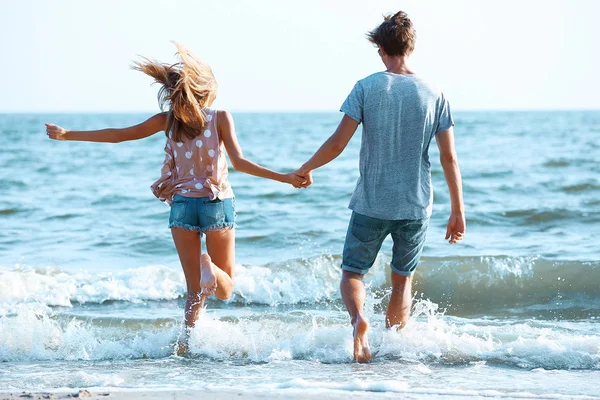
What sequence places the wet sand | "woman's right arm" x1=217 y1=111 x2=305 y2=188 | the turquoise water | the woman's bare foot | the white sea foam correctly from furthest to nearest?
the white sea foam → the woman's bare foot → the turquoise water → "woman's right arm" x1=217 y1=111 x2=305 y2=188 → the wet sand

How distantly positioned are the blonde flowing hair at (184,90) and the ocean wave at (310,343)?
1.37 metres

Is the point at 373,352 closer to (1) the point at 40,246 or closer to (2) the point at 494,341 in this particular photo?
(2) the point at 494,341

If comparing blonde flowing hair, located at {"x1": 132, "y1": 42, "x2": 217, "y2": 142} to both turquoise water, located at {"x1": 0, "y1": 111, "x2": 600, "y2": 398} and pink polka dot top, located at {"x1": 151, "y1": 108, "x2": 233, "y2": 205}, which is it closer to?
pink polka dot top, located at {"x1": 151, "y1": 108, "x2": 233, "y2": 205}

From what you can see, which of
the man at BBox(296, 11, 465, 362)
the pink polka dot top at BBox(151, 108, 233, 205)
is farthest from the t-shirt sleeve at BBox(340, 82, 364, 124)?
the pink polka dot top at BBox(151, 108, 233, 205)

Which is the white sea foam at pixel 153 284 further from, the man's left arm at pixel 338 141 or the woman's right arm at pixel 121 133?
the man's left arm at pixel 338 141

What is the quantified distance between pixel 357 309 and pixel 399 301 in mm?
364

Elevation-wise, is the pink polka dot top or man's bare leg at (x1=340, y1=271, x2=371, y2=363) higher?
the pink polka dot top

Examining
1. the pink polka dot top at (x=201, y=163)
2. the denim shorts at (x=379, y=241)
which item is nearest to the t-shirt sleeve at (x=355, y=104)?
the denim shorts at (x=379, y=241)

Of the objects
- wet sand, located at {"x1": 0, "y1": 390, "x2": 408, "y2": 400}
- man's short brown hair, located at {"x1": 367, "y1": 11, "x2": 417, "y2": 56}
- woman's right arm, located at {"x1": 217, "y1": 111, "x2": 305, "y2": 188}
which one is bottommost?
wet sand, located at {"x1": 0, "y1": 390, "x2": 408, "y2": 400}

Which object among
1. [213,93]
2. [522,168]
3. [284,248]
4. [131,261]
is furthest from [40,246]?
[522,168]

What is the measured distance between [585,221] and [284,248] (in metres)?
4.45

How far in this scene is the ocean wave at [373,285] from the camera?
7324mm

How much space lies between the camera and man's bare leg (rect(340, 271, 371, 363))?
4.68 meters

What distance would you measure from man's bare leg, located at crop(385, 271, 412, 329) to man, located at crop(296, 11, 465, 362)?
299 mm
